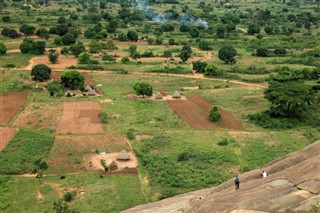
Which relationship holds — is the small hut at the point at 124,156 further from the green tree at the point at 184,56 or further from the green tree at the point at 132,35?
the green tree at the point at 132,35

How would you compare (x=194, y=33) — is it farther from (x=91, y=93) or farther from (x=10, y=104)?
(x=10, y=104)

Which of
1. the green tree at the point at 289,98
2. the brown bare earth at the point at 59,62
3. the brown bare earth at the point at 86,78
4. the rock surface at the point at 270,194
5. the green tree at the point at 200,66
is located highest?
the rock surface at the point at 270,194

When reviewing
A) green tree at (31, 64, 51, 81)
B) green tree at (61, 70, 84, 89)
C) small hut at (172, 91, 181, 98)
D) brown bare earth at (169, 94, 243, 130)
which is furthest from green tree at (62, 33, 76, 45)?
brown bare earth at (169, 94, 243, 130)

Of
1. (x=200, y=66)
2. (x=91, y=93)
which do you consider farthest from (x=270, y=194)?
(x=200, y=66)

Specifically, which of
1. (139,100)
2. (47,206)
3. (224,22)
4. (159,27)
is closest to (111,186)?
(47,206)

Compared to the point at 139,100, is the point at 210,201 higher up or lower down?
higher up

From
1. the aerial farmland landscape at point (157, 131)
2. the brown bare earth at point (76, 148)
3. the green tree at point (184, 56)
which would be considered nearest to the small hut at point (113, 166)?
the aerial farmland landscape at point (157, 131)

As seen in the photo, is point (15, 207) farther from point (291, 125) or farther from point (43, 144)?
point (291, 125)

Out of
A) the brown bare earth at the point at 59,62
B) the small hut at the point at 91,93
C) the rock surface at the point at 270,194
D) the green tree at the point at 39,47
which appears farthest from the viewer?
the green tree at the point at 39,47
